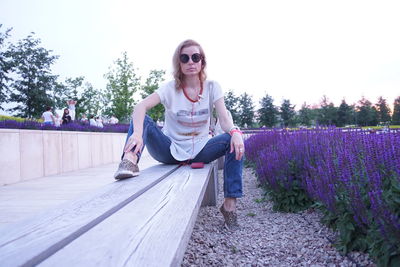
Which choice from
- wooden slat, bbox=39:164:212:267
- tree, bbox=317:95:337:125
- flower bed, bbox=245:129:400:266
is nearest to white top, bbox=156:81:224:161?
flower bed, bbox=245:129:400:266

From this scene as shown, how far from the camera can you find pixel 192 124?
284 centimetres

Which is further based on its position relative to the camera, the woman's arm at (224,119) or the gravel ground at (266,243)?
the woman's arm at (224,119)

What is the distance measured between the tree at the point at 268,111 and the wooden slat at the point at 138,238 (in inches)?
1684

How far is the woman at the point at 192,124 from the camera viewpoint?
2.64m

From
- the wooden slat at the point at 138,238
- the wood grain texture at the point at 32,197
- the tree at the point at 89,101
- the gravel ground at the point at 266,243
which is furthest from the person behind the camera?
the tree at the point at 89,101

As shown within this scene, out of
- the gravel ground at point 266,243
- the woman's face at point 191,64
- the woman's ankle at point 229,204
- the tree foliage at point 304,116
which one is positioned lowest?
the gravel ground at point 266,243

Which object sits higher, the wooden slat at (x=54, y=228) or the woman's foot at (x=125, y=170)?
the woman's foot at (x=125, y=170)

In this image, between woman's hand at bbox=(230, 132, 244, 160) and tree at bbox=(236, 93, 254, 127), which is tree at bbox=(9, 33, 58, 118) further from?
woman's hand at bbox=(230, 132, 244, 160)

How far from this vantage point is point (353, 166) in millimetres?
1988

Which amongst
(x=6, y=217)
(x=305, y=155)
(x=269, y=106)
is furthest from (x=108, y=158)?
(x=269, y=106)

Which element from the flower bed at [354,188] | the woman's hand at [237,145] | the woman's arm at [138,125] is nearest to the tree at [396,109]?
the flower bed at [354,188]

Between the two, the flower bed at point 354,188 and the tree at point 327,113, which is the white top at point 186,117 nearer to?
the flower bed at point 354,188

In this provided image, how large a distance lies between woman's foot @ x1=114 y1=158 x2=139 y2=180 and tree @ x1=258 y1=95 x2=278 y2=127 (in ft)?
137

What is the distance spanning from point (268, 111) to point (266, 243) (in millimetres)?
42134
